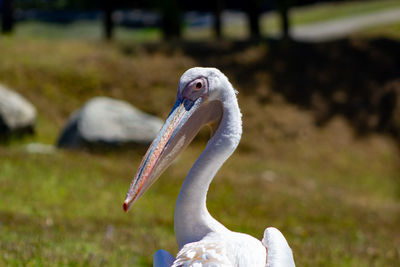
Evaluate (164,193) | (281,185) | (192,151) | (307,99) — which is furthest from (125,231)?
(307,99)

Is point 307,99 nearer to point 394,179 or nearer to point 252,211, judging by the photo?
point 394,179

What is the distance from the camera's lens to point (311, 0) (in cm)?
4653

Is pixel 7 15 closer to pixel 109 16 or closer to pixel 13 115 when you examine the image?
pixel 109 16

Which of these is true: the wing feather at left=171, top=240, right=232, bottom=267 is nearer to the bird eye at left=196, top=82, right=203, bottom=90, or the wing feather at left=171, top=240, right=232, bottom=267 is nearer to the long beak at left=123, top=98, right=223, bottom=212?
the long beak at left=123, top=98, right=223, bottom=212

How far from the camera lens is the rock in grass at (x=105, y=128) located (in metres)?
13.2

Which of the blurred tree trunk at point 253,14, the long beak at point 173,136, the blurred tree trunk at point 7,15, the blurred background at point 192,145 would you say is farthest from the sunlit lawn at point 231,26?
the long beak at point 173,136

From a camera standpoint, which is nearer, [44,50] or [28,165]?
[28,165]

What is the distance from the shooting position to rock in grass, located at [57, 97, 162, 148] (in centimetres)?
1324

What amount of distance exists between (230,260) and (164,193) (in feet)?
25.6

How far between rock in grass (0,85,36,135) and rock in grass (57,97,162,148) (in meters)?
1.68

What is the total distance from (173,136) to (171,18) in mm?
22513

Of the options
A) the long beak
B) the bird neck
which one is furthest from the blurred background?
the long beak

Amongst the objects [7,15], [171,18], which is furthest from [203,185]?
[7,15]

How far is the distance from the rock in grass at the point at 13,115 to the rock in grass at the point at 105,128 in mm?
1676
